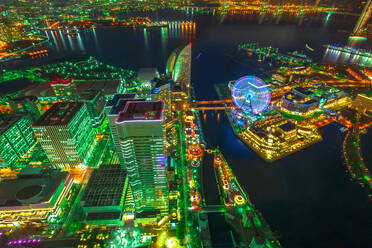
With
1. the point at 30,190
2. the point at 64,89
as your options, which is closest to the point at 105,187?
the point at 30,190

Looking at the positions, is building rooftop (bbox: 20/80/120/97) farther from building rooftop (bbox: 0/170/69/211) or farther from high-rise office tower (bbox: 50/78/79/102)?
building rooftop (bbox: 0/170/69/211)

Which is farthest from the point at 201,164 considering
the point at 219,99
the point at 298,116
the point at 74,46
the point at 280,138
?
the point at 74,46

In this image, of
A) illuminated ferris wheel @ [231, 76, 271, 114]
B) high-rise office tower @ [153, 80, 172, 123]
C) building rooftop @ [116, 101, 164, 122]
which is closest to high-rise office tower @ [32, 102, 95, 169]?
building rooftop @ [116, 101, 164, 122]

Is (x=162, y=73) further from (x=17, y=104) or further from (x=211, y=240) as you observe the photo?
(x=211, y=240)

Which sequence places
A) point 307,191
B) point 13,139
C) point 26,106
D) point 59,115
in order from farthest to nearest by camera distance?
point 26,106
point 13,139
point 59,115
point 307,191

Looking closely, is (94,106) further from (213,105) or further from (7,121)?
(213,105)

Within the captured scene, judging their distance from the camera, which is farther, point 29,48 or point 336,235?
point 29,48
